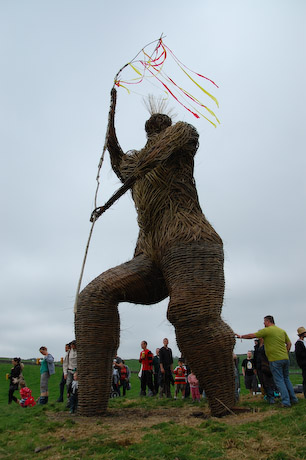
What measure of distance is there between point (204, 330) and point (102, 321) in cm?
166

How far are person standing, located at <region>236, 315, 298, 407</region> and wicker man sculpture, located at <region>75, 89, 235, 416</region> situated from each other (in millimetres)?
721

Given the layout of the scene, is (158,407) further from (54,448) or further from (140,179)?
(140,179)

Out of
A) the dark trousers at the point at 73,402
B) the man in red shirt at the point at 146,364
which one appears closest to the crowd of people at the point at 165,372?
the man in red shirt at the point at 146,364

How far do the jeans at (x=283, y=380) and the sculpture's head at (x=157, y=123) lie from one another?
3935 millimetres

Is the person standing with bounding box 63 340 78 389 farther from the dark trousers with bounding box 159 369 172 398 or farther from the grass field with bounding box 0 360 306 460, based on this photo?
the dark trousers with bounding box 159 369 172 398

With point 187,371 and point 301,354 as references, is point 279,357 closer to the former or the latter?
point 301,354

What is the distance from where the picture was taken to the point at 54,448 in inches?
162

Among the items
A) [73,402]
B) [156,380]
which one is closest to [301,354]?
[73,402]

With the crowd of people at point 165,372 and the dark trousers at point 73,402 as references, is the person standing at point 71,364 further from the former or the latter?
the crowd of people at point 165,372

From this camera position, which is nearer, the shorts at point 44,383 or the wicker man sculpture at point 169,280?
the wicker man sculpture at point 169,280

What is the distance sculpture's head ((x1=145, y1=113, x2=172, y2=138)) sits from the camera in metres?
6.79

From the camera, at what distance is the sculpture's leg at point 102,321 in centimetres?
590

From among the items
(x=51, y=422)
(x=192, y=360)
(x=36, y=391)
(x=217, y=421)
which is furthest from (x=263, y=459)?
(x=36, y=391)

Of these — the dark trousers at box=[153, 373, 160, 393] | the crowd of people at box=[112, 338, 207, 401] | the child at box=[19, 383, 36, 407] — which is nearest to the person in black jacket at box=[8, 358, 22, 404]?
the child at box=[19, 383, 36, 407]
